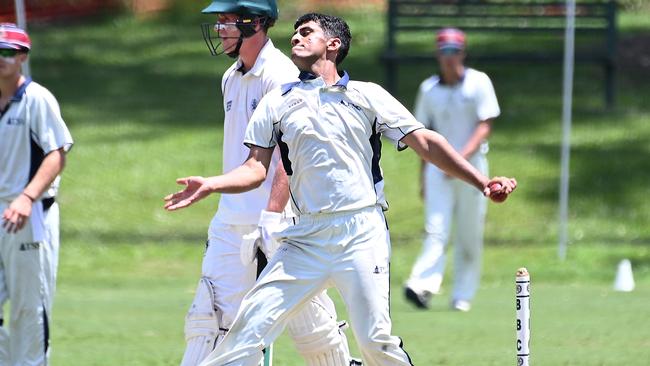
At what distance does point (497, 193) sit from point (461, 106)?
565 cm

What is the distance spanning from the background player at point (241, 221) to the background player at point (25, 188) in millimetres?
1273

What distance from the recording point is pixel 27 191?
27.3 ft

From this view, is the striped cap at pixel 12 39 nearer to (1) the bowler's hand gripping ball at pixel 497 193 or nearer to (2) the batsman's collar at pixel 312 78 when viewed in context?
(2) the batsman's collar at pixel 312 78

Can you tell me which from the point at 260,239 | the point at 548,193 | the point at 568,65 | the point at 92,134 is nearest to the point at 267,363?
the point at 260,239

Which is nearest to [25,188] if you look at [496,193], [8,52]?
[8,52]

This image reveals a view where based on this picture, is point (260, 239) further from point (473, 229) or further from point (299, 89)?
point (473, 229)

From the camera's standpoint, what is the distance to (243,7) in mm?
7766

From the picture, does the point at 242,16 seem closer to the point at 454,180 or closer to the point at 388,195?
the point at 454,180

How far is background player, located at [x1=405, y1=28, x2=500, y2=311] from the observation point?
1233cm

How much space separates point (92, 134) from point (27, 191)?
13.2 m

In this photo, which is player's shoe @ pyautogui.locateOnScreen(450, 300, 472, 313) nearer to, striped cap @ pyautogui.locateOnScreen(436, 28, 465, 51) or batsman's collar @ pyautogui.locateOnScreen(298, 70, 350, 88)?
striped cap @ pyautogui.locateOnScreen(436, 28, 465, 51)

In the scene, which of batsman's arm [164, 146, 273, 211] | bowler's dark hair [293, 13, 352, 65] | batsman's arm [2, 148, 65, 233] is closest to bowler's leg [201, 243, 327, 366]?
batsman's arm [164, 146, 273, 211]

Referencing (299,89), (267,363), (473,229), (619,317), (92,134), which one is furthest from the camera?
(92,134)

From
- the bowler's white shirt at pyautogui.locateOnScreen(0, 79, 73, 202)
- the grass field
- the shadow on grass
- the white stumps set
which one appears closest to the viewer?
the white stumps set
